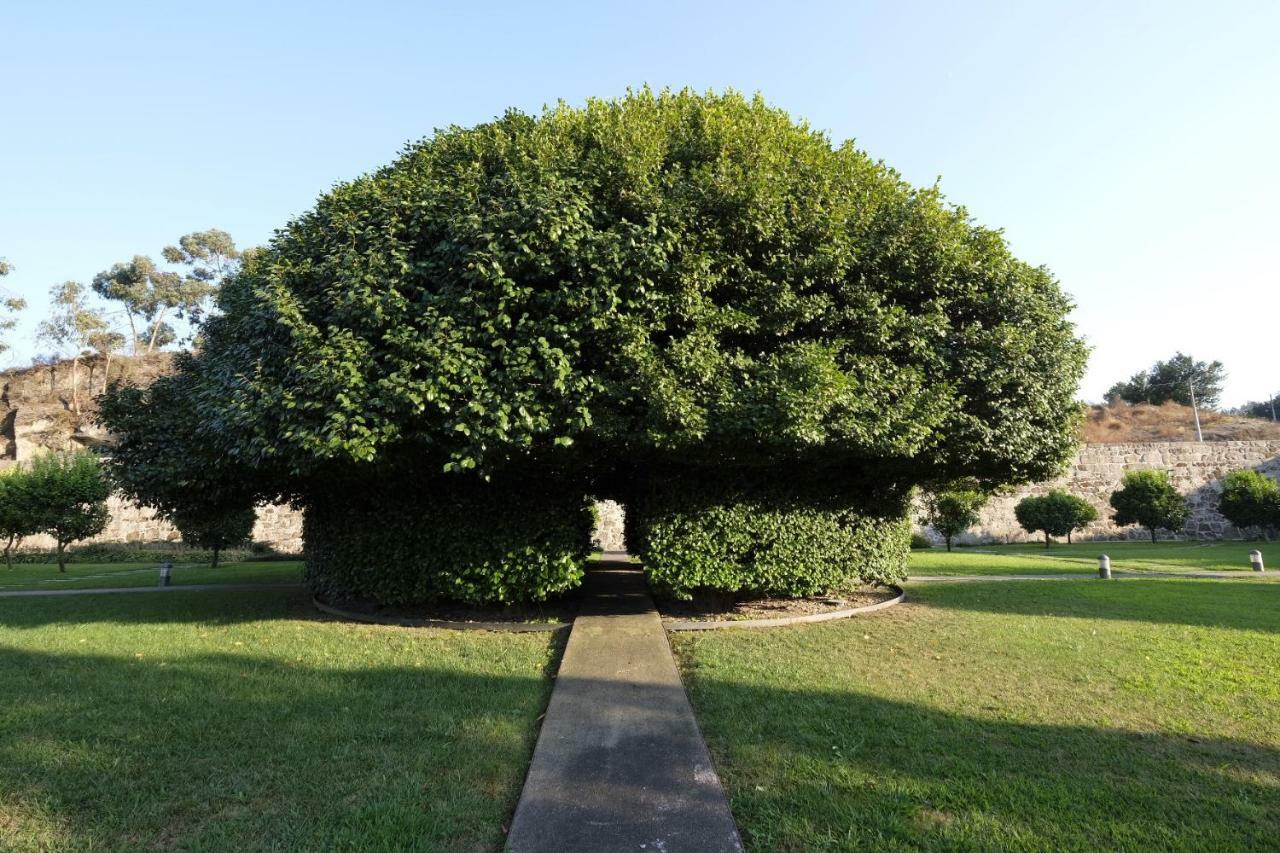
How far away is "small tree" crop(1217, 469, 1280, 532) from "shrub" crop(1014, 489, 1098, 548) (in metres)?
3.92

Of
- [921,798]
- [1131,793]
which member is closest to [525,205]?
[921,798]

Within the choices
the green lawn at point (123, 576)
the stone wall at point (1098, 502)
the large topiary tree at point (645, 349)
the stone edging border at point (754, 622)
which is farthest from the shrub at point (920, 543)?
the green lawn at point (123, 576)

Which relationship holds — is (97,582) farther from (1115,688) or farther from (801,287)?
(1115,688)

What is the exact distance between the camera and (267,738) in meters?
4.16

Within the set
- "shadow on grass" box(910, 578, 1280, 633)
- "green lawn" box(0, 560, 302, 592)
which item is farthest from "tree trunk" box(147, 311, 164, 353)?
"shadow on grass" box(910, 578, 1280, 633)

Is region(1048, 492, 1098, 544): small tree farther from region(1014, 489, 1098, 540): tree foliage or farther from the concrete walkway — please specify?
the concrete walkway

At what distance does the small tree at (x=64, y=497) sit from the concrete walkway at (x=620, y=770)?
18528 mm

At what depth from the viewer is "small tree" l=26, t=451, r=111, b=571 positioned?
1797 cm

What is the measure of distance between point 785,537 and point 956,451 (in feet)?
7.81

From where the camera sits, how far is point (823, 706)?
4.69m

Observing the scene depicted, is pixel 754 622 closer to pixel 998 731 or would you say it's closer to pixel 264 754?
pixel 998 731

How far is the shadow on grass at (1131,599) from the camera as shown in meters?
8.00

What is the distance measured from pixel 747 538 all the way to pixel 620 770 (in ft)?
14.9

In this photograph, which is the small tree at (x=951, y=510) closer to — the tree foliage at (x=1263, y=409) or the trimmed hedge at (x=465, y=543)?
the trimmed hedge at (x=465, y=543)
